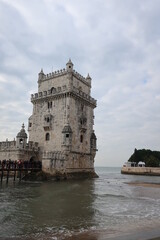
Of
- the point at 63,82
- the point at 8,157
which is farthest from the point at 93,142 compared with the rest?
the point at 8,157

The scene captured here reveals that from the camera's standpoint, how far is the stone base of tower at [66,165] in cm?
3584

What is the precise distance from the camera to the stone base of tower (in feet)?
118

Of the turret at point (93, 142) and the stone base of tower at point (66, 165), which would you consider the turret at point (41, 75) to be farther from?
the stone base of tower at point (66, 165)

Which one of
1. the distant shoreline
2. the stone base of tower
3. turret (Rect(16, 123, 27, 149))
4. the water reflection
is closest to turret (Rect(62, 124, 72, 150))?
the stone base of tower

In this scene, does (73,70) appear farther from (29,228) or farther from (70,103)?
(29,228)

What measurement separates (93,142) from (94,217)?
3057cm

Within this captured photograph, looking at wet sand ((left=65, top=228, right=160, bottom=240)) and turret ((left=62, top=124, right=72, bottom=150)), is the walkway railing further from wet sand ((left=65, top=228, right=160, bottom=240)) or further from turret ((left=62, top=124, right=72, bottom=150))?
wet sand ((left=65, top=228, right=160, bottom=240))

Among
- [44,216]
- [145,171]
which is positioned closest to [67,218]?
[44,216]

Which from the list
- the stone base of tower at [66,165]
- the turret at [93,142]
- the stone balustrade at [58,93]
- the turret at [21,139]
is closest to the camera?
the stone base of tower at [66,165]

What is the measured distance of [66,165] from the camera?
123 ft

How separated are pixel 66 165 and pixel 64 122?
22.8 feet

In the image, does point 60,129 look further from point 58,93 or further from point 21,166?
point 21,166

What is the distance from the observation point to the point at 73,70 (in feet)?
138

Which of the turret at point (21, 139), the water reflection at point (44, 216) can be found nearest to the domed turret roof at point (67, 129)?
the turret at point (21, 139)
